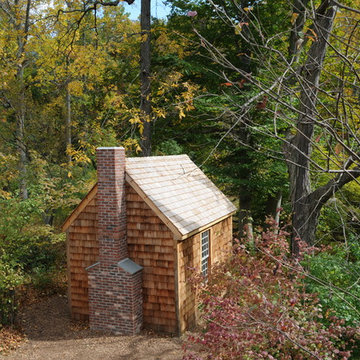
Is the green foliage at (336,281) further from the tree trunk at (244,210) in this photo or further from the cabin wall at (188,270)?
the tree trunk at (244,210)

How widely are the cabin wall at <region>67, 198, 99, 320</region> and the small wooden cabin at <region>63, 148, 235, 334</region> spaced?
0.03m

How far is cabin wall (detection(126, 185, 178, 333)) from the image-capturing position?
31.9 ft

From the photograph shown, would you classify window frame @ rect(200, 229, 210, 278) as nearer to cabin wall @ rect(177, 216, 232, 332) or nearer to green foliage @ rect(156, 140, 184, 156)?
cabin wall @ rect(177, 216, 232, 332)

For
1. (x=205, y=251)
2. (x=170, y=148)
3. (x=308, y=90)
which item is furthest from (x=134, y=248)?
(x=170, y=148)

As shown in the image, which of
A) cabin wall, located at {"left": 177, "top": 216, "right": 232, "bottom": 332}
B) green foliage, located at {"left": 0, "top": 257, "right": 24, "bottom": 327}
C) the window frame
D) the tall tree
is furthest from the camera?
the window frame

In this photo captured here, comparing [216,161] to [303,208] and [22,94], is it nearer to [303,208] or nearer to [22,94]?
[303,208]

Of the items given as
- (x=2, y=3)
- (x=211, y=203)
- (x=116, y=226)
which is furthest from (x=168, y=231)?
(x=2, y=3)

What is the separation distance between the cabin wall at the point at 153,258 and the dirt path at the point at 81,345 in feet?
1.53

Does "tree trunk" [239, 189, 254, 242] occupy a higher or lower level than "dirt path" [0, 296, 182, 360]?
higher

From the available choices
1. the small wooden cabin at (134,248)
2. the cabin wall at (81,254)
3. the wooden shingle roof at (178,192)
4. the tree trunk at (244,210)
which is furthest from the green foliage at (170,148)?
the cabin wall at (81,254)

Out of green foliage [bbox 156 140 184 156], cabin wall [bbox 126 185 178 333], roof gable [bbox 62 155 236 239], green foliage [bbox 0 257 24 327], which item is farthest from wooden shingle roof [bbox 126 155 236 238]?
green foliage [bbox 0 257 24 327]

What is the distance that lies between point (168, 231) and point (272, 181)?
6878mm

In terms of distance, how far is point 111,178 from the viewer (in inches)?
381

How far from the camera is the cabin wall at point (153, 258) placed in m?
9.73
